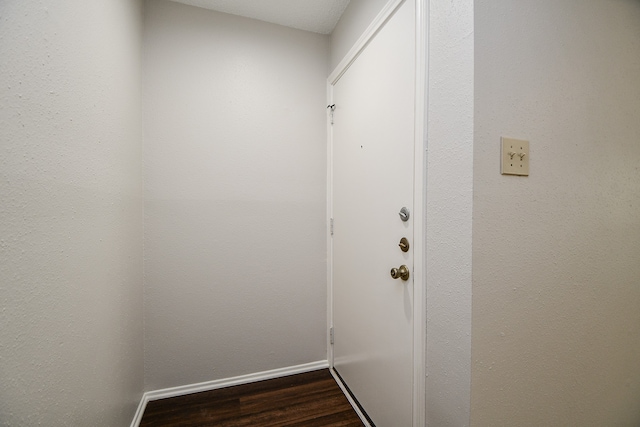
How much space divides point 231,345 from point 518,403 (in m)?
1.59

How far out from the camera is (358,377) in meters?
1.52

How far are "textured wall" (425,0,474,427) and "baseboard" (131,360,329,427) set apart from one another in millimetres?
1108

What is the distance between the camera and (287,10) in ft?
5.52

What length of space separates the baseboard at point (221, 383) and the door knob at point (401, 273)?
124 centimetres

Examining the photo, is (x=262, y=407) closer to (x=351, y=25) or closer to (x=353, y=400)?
(x=353, y=400)

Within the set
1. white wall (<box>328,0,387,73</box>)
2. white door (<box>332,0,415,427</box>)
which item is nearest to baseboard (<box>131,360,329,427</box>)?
white door (<box>332,0,415,427</box>)

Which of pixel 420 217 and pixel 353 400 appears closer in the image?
pixel 420 217

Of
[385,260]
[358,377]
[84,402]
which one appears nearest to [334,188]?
[385,260]

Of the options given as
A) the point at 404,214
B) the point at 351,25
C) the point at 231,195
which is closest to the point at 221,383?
the point at 231,195

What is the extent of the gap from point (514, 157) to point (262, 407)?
72.3 inches

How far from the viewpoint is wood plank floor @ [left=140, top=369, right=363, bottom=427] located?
4.69ft

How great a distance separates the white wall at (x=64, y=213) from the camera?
1.90ft

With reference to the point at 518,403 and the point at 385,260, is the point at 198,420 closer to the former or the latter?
the point at 385,260

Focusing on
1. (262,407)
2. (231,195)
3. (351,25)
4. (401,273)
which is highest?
(351,25)
